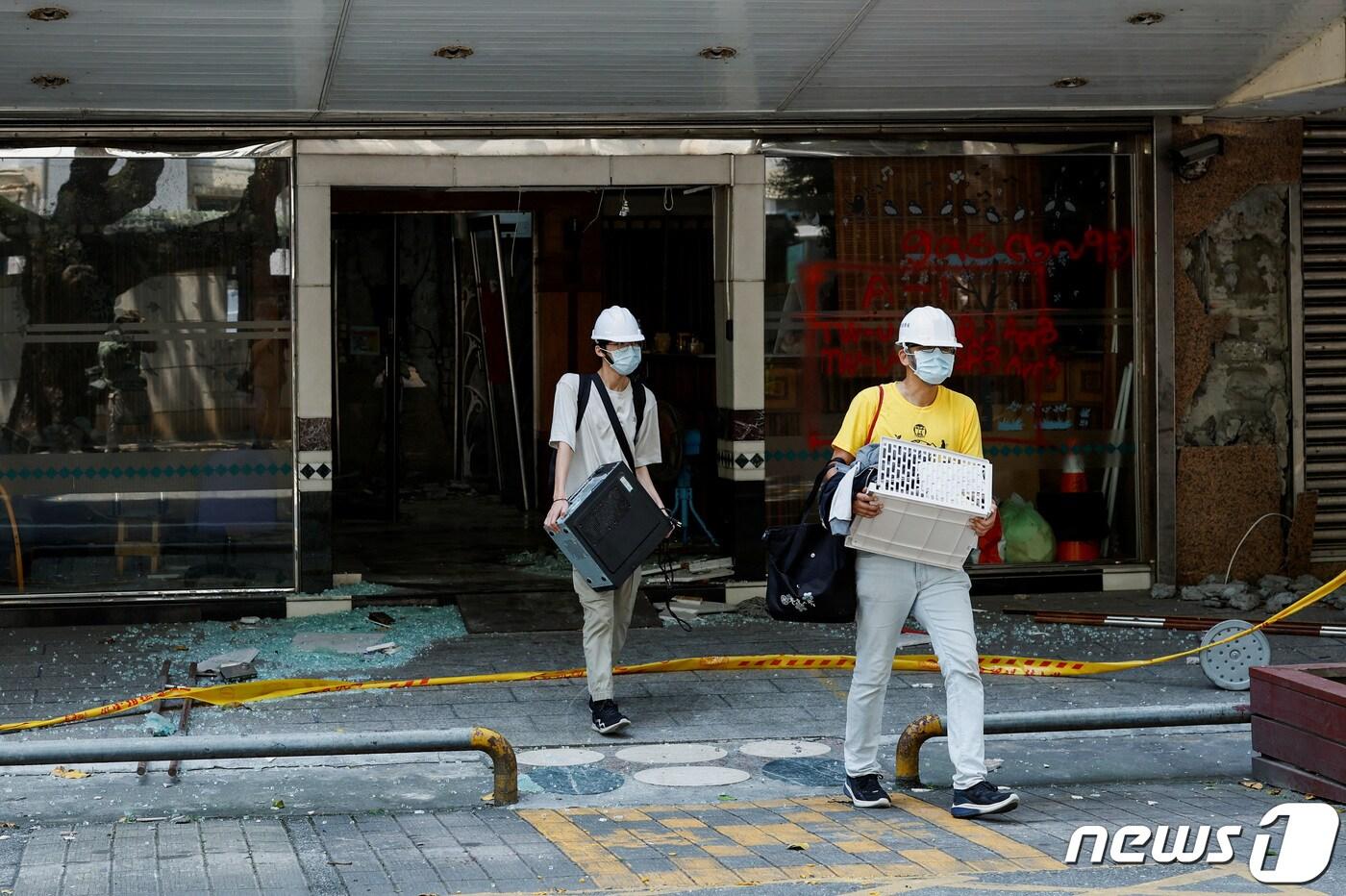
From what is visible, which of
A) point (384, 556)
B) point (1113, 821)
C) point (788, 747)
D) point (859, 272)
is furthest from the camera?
point (384, 556)

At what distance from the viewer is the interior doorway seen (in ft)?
43.0

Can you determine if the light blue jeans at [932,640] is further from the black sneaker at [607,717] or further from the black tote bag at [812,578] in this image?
the black sneaker at [607,717]

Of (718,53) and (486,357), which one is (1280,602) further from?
(486,357)

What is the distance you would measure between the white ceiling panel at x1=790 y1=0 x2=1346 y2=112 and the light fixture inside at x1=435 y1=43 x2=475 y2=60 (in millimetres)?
2053

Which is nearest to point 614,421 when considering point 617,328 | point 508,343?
point 617,328

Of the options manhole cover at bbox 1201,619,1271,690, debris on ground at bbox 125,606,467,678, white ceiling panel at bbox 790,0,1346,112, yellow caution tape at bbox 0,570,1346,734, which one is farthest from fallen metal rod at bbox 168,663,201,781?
manhole cover at bbox 1201,619,1271,690

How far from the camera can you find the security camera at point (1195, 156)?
10766 millimetres

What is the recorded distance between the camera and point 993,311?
1116cm

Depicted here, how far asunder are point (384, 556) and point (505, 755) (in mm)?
6574

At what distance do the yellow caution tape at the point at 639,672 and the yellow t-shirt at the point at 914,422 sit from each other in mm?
2061

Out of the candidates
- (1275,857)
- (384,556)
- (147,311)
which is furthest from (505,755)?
(384,556)

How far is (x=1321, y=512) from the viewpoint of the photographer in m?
11.3

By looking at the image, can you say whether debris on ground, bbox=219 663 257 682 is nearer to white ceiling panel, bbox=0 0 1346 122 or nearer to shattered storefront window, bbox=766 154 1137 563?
white ceiling panel, bbox=0 0 1346 122

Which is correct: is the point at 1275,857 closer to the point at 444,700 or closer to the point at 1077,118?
the point at 444,700
